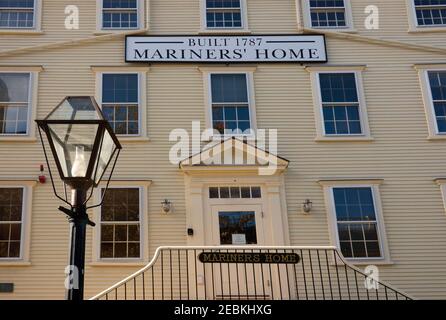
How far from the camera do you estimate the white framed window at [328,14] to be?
13188mm

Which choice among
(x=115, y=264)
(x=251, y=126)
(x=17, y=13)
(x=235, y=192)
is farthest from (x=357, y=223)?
(x=17, y=13)

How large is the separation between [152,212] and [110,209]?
92 cm

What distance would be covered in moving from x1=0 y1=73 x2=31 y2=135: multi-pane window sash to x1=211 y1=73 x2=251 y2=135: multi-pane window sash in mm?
4349

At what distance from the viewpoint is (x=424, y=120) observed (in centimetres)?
1221

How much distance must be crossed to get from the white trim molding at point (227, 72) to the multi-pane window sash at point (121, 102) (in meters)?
1.62

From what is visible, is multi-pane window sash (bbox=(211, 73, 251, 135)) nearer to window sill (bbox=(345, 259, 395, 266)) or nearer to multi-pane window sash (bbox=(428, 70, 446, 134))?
window sill (bbox=(345, 259, 395, 266))

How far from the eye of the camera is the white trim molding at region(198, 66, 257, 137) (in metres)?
12.0

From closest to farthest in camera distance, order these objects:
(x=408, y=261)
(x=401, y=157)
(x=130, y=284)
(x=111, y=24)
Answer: (x=130, y=284), (x=408, y=261), (x=401, y=157), (x=111, y=24)

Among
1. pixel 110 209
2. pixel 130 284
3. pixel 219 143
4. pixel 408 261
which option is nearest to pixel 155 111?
pixel 219 143

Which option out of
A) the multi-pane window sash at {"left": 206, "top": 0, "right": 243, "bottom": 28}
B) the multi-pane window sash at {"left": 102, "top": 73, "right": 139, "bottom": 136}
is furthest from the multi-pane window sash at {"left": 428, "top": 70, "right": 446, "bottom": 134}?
the multi-pane window sash at {"left": 102, "top": 73, "right": 139, "bottom": 136}

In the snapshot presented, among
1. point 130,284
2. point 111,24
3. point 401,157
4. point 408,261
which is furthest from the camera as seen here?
point 111,24

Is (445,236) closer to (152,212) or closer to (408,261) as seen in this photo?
(408,261)

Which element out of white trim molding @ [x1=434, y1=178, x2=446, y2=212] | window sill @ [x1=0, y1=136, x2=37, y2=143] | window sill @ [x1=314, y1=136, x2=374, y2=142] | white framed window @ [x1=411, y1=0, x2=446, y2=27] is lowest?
white trim molding @ [x1=434, y1=178, x2=446, y2=212]

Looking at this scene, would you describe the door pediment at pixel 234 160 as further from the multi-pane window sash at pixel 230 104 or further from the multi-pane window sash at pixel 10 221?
the multi-pane window sash at pixel 10 221
